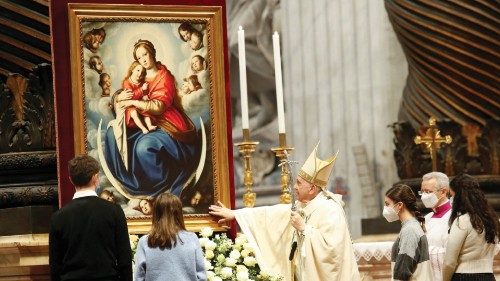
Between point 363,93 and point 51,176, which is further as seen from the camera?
point 363,93

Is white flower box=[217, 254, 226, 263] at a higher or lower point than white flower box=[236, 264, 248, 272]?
higher

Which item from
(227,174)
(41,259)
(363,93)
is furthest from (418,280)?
(363,93)

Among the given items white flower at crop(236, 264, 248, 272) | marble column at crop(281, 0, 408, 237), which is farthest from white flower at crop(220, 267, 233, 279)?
marble column at crop(281, 0, 408, 237)

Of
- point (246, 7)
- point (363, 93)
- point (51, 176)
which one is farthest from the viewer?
point (246, 7)

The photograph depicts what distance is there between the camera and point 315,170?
8.75 m

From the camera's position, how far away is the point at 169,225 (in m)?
7.52

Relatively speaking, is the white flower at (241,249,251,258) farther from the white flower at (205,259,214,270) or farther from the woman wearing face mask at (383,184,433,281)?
the woman wearing face mask at (383,184,433,281)

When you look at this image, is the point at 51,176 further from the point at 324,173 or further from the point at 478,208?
the point at 478,208

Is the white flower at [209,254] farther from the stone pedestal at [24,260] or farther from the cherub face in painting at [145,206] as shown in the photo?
the stone pedestal at [24,260]

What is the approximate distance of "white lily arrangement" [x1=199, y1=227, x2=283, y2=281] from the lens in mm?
8367

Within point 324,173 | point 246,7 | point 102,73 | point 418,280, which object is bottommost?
point 418,280

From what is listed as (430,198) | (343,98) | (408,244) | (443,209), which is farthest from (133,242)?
(343,98)

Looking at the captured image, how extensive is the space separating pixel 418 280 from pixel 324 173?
924 millimetres

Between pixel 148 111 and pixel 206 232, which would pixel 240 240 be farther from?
pixel 148 111
